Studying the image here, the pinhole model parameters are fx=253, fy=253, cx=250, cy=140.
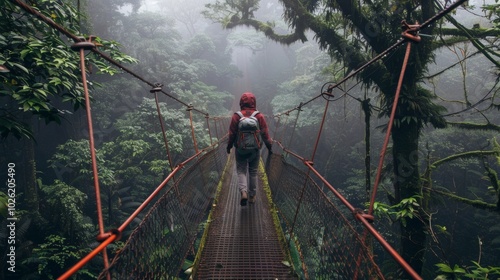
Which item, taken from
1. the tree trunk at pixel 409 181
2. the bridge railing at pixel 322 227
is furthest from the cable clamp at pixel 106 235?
the tree trunk at pixel 409 181

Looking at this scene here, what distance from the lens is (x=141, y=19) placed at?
1242cm

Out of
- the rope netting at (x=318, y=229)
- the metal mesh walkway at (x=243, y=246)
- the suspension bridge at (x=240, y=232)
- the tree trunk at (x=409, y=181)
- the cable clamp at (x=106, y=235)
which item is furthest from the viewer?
the tree trunk at (x=409, y=181)

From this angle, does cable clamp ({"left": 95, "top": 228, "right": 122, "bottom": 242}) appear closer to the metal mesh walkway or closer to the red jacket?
the metal mesh walkway

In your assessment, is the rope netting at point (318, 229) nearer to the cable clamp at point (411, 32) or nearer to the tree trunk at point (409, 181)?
the cable clamp at point (411, 32)

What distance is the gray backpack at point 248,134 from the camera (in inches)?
95.3

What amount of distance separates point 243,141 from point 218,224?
31.8 inches

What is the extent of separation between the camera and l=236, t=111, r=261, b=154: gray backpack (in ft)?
7.94

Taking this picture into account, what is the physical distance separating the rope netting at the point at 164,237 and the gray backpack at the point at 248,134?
0.49 meters

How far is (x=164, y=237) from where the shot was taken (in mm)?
1447

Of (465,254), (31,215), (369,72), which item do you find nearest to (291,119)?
(465,254)

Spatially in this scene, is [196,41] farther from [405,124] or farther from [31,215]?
[405,124]

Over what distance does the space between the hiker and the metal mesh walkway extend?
0.22 meters

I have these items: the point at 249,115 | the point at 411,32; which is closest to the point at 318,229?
the point at 249,115

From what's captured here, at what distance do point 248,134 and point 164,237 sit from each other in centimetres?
127
